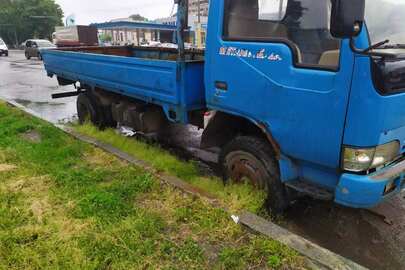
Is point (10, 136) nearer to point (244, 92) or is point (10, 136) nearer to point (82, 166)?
point (82, 166)

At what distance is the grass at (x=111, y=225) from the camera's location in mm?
2721

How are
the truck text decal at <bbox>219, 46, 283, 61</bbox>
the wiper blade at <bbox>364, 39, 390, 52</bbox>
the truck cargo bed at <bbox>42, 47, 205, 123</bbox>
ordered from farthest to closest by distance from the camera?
1. the truck cargo bed at <bbox>42, 47, 205, 123</bbox>
2. the truck text decal at <bbox>219, 46, 283, 61</bbox>
3. the wiper blade at <bbox>364, 39, 390, 52</bbox>

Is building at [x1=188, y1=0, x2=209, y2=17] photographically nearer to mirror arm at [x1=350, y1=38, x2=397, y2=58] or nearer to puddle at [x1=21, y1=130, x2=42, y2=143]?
mirror arm at [x1=350, y1=38, x2=397, y2=58]

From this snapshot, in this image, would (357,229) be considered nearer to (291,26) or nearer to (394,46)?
(394,46)

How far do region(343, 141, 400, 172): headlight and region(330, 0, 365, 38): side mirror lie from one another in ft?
2.90

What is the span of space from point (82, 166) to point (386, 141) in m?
3.45

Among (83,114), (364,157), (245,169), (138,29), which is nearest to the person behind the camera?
(364,157)

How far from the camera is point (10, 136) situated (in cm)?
584

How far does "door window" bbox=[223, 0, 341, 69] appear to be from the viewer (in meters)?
2.88

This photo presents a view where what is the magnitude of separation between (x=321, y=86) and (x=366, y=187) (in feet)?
2.77

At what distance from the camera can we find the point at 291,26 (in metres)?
3.13

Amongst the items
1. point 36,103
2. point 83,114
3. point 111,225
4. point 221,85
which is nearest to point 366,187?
point 221,85

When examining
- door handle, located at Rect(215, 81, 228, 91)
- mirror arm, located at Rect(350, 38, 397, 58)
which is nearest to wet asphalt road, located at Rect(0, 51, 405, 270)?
door handle, located at Rect(215, 81, 228, 91)

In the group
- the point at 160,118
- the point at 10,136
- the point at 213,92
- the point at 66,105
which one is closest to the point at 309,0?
the point at 213,92
